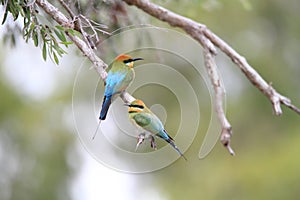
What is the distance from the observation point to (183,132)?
2.12 meters

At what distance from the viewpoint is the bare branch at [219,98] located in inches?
70.6

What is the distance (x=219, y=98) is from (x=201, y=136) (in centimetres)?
381

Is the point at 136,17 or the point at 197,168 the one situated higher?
the point at 136,17

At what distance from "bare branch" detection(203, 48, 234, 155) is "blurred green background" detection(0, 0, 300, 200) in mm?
2962

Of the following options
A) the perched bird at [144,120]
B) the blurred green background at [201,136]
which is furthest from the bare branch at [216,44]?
the blurred green background at [201,136]

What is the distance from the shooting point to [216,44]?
2359 mm

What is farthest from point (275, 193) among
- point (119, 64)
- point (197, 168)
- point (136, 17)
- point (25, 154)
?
point (119, 64)

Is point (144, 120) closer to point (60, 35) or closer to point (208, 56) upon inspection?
point (60, 35)

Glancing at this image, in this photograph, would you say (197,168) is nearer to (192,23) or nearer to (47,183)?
(47,183)

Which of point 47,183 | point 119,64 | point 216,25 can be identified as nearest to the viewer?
point 119,64

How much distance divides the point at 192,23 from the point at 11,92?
13.2 feet

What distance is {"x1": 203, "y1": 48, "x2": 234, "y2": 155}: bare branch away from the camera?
1792 mm

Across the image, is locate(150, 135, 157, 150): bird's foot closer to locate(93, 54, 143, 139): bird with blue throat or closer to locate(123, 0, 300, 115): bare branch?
locate(93, 54, 143, 139): bird with blue throat

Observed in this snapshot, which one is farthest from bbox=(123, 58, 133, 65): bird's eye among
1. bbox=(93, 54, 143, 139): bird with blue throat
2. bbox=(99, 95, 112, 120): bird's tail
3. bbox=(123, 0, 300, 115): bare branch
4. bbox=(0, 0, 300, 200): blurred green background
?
bbox=(0, 0, 300, 200): blurred green background
